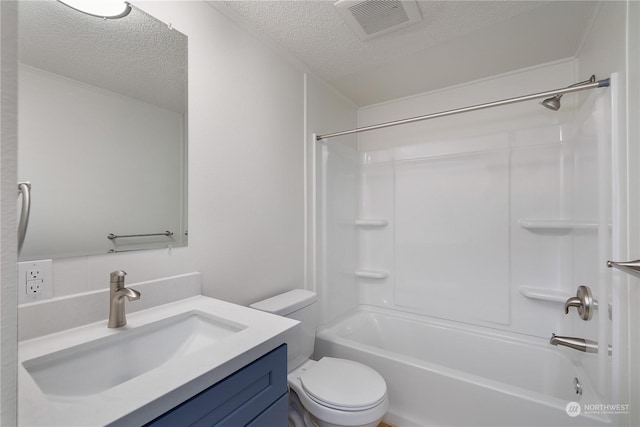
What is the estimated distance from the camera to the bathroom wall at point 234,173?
47.1 inches

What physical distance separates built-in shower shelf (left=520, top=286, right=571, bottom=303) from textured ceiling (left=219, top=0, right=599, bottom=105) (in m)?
1.57

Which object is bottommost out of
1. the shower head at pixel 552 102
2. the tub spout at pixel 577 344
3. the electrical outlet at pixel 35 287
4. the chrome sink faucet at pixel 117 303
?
the tub spout at pixel 577 344

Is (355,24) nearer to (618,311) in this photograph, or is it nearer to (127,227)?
(127,227)

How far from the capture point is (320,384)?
138 cm

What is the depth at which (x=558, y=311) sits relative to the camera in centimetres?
185

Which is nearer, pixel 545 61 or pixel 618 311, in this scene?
pixel 618 311

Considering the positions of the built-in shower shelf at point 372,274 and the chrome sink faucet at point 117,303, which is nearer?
the chrome sink faucet at point 117,303

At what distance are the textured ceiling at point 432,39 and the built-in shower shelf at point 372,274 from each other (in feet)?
5.23

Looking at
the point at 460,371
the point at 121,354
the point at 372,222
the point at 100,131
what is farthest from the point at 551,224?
the point at 100,131

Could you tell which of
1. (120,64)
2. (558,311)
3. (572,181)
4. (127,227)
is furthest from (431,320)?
(120,64)

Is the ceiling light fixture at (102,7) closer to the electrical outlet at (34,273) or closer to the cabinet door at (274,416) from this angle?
the electrical outlet at (34,273)

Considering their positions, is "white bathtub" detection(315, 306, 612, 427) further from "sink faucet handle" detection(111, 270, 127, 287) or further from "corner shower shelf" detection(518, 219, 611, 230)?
"sink faucet handle" detection(111, 270, 127, 287)

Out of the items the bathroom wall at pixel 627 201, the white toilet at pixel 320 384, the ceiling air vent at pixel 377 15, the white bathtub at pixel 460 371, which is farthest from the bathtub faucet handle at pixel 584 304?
the ceiling air vent at pixel 377 15

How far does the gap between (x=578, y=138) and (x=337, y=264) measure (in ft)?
5.68
